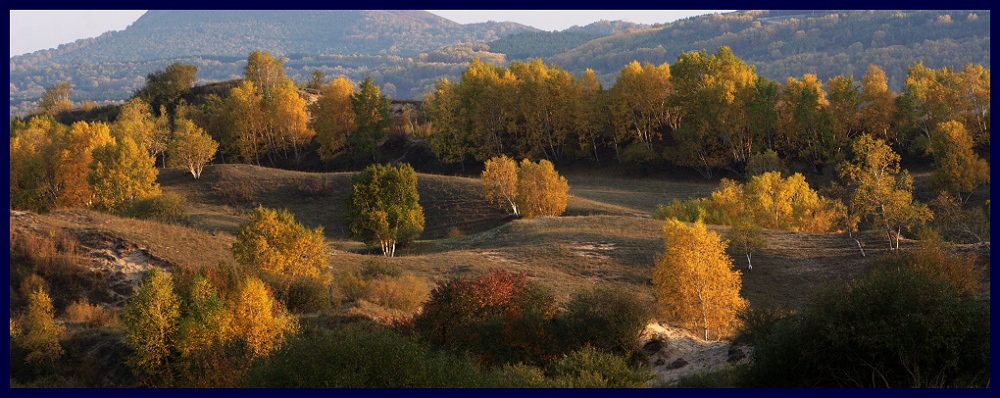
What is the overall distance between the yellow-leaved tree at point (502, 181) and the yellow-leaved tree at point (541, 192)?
108 cm

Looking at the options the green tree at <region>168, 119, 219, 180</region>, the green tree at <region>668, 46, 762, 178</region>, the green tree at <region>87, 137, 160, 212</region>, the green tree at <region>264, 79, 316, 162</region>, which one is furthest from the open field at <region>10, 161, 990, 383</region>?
the green tree at <region>264, 79, 316, 162</region>

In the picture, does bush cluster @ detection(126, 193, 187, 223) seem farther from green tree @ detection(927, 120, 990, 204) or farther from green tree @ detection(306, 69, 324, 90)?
green tree @ detection(306, 69, 324, 90)

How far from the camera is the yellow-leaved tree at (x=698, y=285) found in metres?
36.8

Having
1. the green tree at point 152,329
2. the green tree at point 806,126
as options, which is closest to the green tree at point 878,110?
the green tree at point 806,126

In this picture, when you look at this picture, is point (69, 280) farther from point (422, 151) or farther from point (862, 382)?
point (422, 151)

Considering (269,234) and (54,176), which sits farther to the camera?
(54,176)

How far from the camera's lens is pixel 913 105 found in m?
79.9

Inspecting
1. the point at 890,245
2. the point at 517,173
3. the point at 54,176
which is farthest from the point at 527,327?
the point at 54,176

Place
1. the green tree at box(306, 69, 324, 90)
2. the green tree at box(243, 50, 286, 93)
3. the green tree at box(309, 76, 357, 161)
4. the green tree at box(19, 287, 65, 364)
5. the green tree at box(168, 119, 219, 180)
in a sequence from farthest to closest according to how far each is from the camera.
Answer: the green tree at box(306, 69, 324, 90) < the green tree at box(243, 50, 286, 93) < the green tree at box(309, 76, 357, 161) < the green tree at box(168, 119, 219, 180) < the green tree at box(19, 287, 65, 364)

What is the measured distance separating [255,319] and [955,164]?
5542 centimetres

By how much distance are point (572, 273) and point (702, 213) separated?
46.6 ft

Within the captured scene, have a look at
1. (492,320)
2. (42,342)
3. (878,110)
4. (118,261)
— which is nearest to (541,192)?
(118,261)

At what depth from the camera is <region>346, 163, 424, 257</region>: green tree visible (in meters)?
57.5

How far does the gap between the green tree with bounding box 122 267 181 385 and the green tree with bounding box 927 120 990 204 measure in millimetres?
55587
